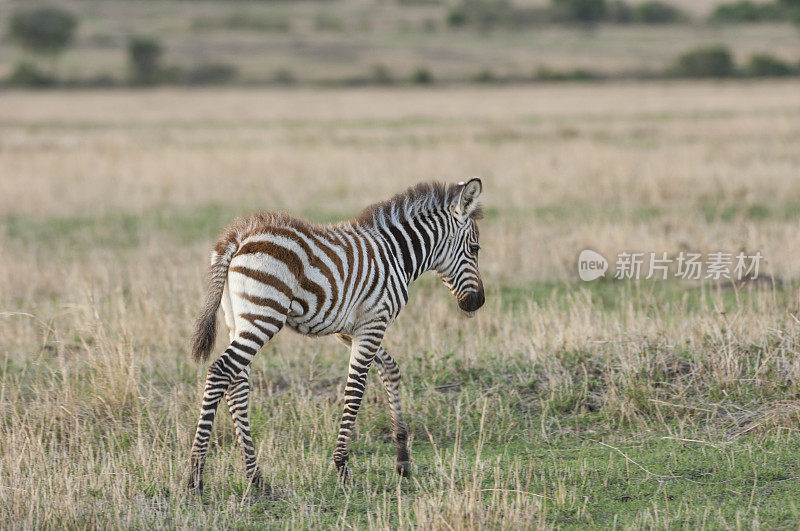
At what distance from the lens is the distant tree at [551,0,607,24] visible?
121 metres

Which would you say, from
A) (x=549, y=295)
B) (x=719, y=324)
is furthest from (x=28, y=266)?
(x=719, y=324)

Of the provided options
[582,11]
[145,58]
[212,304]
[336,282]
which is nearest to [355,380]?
[336,282]

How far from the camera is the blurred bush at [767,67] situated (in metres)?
68.5

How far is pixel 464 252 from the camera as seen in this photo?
6723mm

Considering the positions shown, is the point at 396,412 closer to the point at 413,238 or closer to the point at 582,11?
the point at 413,238

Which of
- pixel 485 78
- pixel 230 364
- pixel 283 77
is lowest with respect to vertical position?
pixel 230 364

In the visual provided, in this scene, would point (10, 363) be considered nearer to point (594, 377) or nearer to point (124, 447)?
point (124, 447)

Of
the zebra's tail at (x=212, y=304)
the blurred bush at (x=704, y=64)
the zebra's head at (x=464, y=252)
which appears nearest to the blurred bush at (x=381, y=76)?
the blurred bush at (x=704, y=64)

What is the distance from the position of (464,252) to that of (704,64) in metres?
72.3

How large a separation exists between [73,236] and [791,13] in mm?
115840

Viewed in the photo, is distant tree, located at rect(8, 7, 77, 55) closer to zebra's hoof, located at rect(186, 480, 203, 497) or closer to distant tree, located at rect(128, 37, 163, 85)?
distant tree, located at rect(128, 37, 163, 85)

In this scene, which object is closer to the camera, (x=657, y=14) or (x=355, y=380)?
(x=355, y=380)

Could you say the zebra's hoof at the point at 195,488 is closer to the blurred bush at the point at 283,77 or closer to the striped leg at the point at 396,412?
the striped leg at the point at 396,412

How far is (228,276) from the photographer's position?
5.84 m
